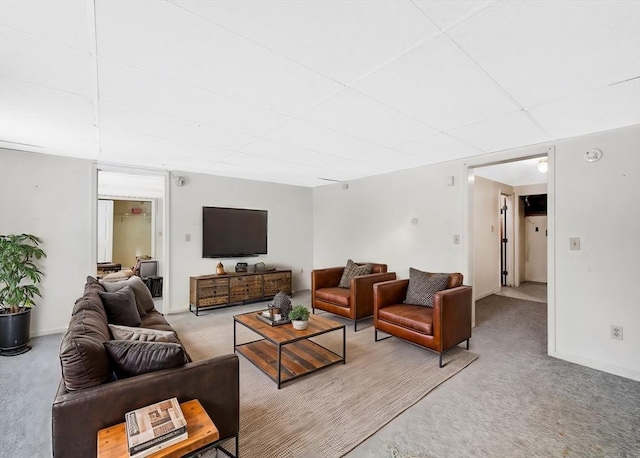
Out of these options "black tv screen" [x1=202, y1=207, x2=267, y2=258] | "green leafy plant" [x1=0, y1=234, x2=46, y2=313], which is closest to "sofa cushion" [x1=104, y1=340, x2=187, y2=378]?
"green leafy plant" [x1=0, y1=234, x2=46, y2=313]

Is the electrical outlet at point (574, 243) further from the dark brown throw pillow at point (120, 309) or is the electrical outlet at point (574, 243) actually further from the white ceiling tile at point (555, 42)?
the dark brown throw pillow at point (120, 309)

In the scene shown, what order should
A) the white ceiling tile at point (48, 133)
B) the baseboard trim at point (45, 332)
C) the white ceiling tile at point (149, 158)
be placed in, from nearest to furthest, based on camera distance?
the white ceiling tile at point (48, 133), the white ceiling tile at point (149, 158), the baseboard trim at point (45, 332)

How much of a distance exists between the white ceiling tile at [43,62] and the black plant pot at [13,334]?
279 centimetres

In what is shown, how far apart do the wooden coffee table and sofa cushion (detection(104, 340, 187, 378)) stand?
3.38 ft

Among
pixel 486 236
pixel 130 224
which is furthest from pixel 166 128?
pixel 130 224

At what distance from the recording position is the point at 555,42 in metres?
1.54

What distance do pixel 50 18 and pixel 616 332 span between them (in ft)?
15.6

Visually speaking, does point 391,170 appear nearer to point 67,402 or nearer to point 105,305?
point 105,305

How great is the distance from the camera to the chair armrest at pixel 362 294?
401 centimetres

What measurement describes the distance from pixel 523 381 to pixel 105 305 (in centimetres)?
388

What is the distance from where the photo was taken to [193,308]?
4930mm

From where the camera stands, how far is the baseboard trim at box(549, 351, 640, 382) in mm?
2691

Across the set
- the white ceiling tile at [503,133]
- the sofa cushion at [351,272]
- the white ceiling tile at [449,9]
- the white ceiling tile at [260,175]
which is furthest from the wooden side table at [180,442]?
the white ceiling tile at [260,175]

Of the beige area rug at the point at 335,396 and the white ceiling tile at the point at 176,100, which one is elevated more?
the white ceiling tile at the point at 176,100
